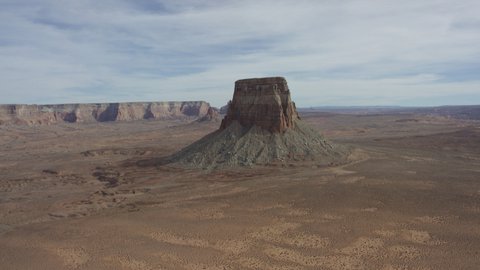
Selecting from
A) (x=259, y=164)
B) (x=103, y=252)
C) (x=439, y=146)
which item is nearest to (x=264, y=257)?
(x=103, y=252)

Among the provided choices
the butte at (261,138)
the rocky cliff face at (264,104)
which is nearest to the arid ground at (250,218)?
the butte at (261,138)

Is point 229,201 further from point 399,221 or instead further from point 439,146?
point 439,146

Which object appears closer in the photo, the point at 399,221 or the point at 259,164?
the point at 399,221

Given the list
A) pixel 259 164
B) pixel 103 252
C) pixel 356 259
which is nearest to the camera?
pixel 356 259

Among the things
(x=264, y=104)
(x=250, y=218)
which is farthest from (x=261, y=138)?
(x=250, y=218)

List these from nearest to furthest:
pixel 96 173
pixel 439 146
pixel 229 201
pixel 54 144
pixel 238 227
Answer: pixel 238 227
pixel 229 201
pixel 96 173
pixel 439 146
pixel 54 144

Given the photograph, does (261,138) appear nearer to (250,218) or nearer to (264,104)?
(264,104)

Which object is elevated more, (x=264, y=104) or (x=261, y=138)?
(x=264, y=104)
